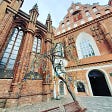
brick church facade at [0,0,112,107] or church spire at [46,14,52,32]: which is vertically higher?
church spire at [46,14,52,32]

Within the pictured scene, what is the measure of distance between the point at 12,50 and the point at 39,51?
3.29 m

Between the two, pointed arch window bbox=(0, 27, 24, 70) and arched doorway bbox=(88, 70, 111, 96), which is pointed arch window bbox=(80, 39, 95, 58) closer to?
arched doorway bbox=(88, 70, 111, 96)

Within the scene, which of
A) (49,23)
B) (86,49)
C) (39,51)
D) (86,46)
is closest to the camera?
(39,51)

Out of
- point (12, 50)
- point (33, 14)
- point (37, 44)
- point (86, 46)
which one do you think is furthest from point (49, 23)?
point (86, 46)

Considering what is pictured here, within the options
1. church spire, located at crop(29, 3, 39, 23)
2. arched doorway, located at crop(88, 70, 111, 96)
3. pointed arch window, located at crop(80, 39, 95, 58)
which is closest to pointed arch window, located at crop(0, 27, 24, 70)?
church spire, located at crop(29, 3, 39, 23)

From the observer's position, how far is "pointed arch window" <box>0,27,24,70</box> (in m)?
7.63

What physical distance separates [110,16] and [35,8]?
12.9 metres

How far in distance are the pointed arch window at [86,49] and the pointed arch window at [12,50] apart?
11114 millimetres

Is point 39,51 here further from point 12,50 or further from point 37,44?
point 12,50

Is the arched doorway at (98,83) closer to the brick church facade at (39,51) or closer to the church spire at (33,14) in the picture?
the brick church facade at (39,51)

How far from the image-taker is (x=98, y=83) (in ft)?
39.1

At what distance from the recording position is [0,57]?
721 cm

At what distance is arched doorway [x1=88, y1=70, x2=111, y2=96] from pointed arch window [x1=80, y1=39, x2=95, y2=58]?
14.2ft

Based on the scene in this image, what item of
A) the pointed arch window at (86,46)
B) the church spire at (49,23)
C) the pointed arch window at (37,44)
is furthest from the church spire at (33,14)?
the pointed arch window at (86,46)
